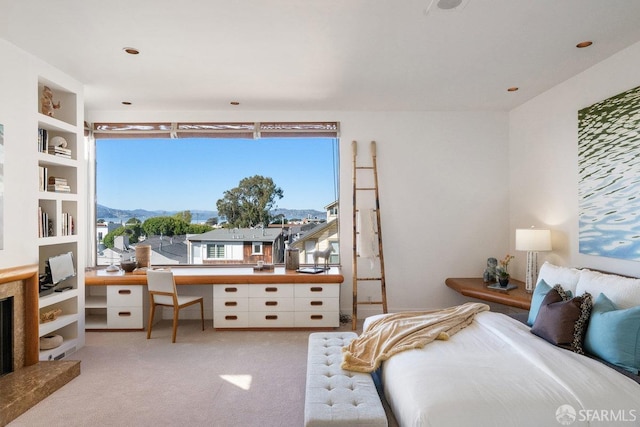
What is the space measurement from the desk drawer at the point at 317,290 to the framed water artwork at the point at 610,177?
8.18ft

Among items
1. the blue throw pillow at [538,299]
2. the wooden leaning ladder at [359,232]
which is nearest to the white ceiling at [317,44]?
the wooden leaning ladder at [359,232]

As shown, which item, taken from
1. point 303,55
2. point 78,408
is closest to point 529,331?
point 303,55

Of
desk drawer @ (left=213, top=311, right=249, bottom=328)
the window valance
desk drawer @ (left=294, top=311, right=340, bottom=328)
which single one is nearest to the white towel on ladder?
desk drawer @ (left=294, top=311, right=340, bottom=328)

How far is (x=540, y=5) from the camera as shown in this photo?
2.42 meters

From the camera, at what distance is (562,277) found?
119 inches

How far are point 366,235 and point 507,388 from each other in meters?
2.90

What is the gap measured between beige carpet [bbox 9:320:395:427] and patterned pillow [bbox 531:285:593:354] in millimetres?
1726

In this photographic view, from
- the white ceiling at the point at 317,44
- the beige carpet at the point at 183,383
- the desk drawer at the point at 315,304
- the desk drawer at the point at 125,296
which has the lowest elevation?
the beige carpet at the point at 183,383

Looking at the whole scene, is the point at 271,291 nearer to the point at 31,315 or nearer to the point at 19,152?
the point at 31,315

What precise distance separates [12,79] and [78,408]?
8.36ft

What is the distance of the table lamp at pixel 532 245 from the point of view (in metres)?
3.83

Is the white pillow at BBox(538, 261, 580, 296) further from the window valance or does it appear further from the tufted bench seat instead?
the window valance

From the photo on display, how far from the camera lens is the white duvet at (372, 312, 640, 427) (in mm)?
1763

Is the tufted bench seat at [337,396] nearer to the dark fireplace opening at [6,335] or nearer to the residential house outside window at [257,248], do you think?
the dark fireplace opening at [6,335]
